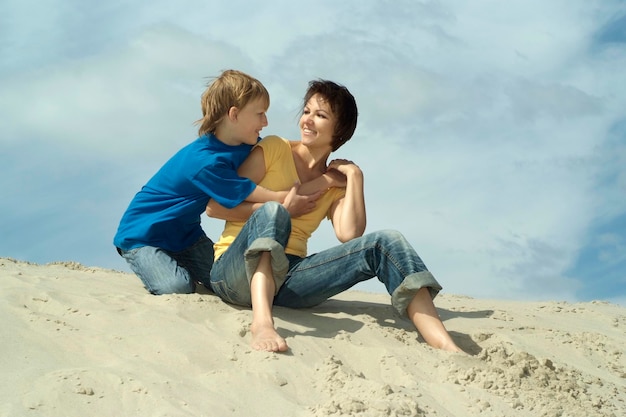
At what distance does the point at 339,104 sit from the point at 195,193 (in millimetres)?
1157

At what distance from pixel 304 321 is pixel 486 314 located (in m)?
1.86

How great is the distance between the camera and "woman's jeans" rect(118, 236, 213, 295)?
5340mm

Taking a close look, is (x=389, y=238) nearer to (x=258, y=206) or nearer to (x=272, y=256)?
(x=272, y=256)

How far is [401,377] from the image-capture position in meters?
4.19

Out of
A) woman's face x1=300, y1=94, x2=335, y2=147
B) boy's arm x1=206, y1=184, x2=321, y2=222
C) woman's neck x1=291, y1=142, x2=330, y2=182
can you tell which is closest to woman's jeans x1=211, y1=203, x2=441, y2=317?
boy's arm x1=206, y1=184, x2=321, y2=222

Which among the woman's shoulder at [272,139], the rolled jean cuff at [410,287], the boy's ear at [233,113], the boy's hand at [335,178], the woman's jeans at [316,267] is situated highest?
the boy's ear at [233,113]

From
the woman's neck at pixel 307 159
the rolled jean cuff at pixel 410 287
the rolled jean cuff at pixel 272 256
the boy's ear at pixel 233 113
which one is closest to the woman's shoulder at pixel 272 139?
the woman's neck at pixel 307 159

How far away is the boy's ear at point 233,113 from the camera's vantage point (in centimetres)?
511

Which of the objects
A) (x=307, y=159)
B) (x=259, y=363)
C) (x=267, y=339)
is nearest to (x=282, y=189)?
(x=307, y=159)

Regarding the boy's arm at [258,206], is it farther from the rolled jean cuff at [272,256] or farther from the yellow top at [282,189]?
the rolled jean cuff at [272,256]

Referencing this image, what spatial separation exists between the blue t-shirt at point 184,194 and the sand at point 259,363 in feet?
1.43

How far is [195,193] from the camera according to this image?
539 cm

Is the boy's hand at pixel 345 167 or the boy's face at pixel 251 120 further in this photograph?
the boy's hand at pixel 345 167

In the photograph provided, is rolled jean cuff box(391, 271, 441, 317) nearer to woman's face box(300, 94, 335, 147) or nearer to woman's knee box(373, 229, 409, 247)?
woman's knee box(373, 229, 409, 247)
